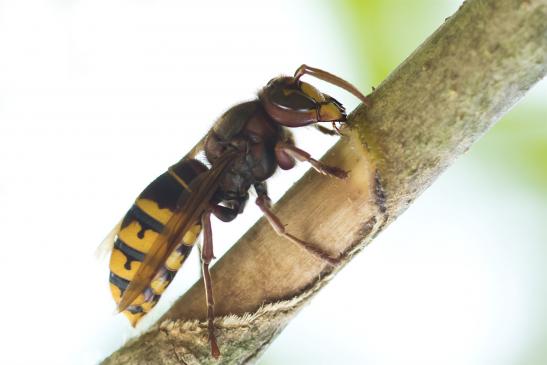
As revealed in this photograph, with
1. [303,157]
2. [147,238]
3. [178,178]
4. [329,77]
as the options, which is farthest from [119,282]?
[329,77]

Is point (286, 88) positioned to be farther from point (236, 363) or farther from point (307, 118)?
point (236, 363)

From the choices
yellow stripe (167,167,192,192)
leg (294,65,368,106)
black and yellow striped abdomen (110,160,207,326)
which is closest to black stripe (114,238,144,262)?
black and yellow striped abdomen (110,160,207,326)

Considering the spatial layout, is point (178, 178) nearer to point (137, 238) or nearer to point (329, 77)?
point (137, 238)

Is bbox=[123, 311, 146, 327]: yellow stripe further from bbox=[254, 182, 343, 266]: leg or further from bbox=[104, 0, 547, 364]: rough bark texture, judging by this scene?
bbox=[254, 182, 343, 266]: leg

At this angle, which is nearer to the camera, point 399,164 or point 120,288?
point 399,164

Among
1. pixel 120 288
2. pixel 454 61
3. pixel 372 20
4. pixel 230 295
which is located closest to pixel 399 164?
pixel 454 61

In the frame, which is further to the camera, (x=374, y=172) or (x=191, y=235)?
(x=191, y=235)

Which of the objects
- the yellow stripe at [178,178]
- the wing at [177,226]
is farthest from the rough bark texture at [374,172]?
the yellow stripe at [178,178]

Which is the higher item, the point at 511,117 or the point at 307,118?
the point at 307,118
